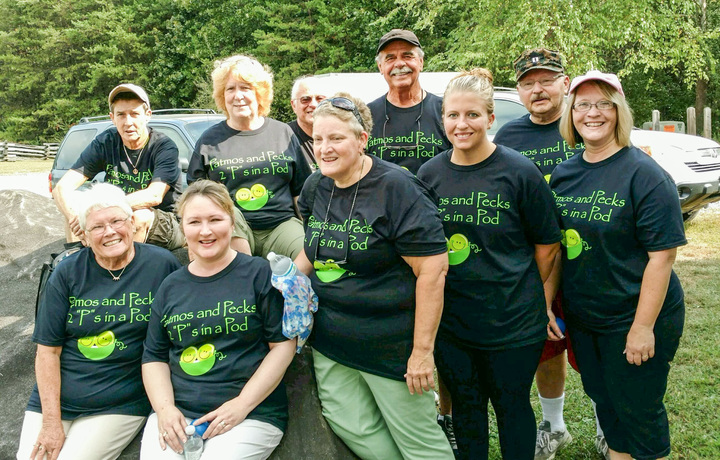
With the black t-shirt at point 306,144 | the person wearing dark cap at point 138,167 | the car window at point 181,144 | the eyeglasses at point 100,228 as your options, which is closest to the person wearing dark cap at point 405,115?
the black t-shirt at point 306,144

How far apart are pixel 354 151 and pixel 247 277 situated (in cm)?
78

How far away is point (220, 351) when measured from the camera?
8.79 feet

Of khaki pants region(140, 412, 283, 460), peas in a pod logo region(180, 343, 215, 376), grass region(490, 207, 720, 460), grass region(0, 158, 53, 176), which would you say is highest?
peas in a pod logo region(180, 343, 215, 376)

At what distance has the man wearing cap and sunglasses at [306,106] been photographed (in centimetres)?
412

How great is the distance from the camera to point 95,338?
9.34 feet

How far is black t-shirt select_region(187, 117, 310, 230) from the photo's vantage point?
3.61 metres

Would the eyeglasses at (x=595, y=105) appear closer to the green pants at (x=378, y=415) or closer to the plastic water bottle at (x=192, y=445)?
the green pants at (x=378, y=415)

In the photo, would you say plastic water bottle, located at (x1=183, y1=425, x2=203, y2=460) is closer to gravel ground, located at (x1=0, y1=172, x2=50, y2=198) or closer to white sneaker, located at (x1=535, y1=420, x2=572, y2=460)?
white sneaker, located at (x1=535, y1=420, x2=572, y2=460)

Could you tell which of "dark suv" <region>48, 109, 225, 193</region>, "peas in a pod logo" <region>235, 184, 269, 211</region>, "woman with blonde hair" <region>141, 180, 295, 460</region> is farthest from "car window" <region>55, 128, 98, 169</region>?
"woman with blonde hair" <region>141, 180, 295, 460</region>

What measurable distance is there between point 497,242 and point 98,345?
197 centimetres

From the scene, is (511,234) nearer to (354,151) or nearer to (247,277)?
(354,151)

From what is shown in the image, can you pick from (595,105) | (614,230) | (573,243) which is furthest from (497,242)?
(595,105)

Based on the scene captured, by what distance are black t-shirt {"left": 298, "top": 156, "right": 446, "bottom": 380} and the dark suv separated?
471cm

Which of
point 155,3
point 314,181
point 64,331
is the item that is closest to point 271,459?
point 64,331
